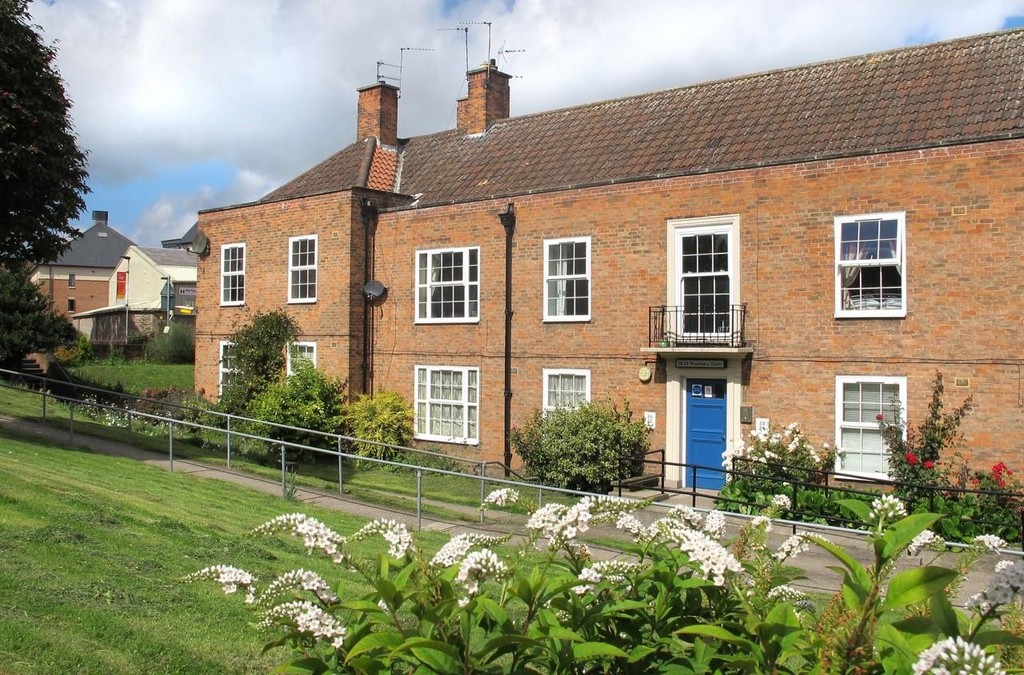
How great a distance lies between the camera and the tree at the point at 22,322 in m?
33.3

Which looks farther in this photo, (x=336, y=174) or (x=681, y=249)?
(x=336, y=174)

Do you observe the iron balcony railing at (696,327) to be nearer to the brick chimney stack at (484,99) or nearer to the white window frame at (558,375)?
the white window frame at (558,375)

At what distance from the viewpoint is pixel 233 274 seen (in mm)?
26703

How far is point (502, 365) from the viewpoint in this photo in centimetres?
2144

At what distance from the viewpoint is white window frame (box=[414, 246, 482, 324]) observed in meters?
22.0

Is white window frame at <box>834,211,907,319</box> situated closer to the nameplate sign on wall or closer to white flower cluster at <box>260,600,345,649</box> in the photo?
the nameplate sign on wall

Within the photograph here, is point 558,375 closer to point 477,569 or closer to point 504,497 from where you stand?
point 504,497

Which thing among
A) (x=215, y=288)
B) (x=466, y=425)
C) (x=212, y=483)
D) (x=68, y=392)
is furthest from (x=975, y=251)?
(x=68, y=392)

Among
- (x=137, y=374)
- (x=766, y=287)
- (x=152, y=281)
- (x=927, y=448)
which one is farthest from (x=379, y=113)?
(x=152, y=281)

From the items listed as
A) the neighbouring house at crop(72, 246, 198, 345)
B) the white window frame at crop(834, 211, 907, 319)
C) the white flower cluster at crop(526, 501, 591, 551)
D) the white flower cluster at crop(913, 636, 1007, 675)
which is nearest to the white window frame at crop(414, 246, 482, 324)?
the white window frame at crop(834, 211, 907, 319)

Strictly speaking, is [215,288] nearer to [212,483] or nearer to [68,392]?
[68,392]

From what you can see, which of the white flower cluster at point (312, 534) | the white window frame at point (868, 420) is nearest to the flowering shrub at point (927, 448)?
the white window frame at point (868, 420)

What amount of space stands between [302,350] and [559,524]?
72.3 ft

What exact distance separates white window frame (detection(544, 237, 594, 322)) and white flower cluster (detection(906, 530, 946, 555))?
16322 millimetres
